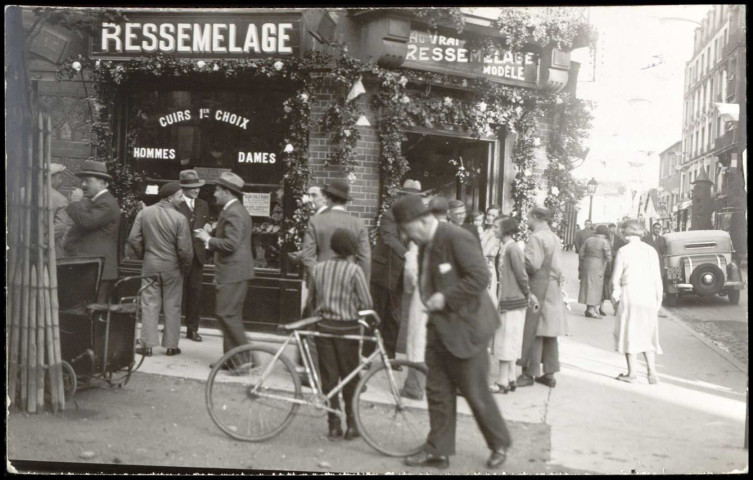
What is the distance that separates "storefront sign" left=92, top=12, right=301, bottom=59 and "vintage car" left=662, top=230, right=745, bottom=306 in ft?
11.8

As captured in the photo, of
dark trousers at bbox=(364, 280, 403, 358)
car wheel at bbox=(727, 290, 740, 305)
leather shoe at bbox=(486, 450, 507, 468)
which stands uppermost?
car wheel at bbox=(727, 290, 740, 305)

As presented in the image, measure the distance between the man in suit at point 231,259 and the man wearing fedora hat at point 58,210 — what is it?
107 centimetres

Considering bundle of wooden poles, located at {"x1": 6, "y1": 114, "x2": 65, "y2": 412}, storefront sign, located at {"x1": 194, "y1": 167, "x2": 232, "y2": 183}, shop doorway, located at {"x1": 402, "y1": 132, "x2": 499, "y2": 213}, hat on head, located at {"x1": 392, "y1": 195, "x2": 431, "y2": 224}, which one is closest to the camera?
hat on head, located at {"x1": 392, "y1": 195, "x2": 431, "y2": 224}

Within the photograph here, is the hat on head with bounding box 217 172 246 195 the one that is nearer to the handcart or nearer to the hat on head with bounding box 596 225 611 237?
the handcart

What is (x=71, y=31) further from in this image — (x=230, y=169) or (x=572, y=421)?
(x=572, y=421)

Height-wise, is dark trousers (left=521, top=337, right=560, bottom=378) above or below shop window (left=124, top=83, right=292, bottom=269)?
below

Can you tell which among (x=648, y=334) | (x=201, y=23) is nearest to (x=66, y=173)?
(x=201, y=23)

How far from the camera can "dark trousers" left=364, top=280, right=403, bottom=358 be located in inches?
271

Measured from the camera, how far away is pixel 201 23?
6.15 m

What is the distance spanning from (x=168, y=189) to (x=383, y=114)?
2.15 m

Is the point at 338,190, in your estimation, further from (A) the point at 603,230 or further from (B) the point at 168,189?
(A) the point at 603,230

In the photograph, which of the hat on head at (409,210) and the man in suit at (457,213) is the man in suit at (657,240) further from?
the hat on head at (409,210)

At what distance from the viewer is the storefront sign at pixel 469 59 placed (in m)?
5.92

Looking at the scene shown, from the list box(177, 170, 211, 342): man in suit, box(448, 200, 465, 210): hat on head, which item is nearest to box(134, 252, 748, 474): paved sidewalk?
box(177, 170, 211, 342): man in suit
